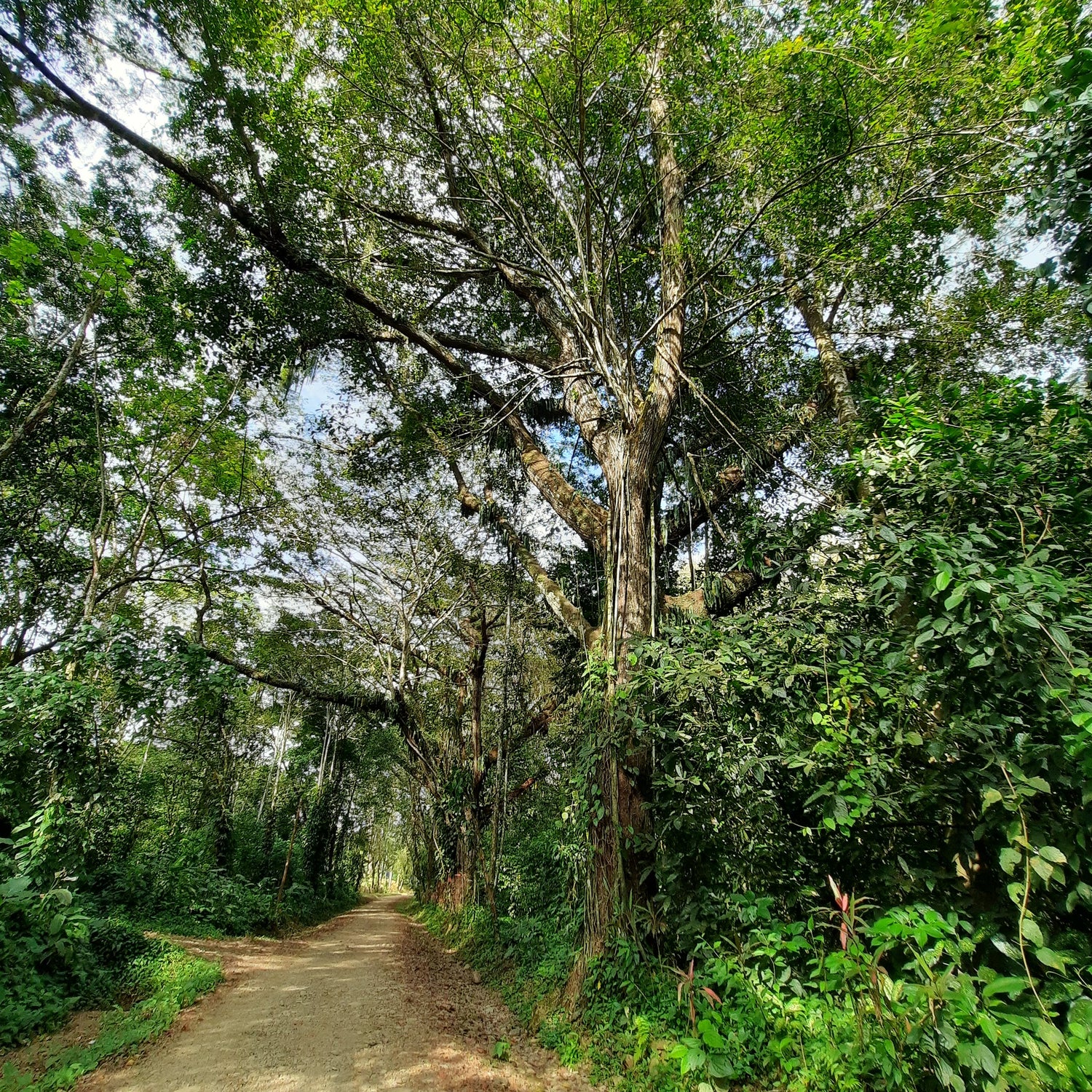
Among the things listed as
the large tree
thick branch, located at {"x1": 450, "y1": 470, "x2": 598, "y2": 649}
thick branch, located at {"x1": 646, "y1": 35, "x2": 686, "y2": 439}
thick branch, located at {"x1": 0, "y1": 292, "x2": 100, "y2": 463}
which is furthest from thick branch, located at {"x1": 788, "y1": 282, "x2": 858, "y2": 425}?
thick branch, located at {"x1": 0, "y1": 292, "x2": 100, "y2": 463}

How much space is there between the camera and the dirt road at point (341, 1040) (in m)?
3.35

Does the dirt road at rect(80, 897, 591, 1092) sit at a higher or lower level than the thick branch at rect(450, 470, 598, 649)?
lower

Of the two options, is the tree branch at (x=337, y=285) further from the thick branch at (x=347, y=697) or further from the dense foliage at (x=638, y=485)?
the thick branch at (x=347, y=697)

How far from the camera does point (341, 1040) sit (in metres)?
4.07

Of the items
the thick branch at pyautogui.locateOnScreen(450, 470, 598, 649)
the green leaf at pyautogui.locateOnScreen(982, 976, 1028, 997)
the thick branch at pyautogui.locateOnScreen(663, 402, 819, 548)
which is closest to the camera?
the green leaf at pyautogui.locateOnScreen(982, 976, 1028, 997)

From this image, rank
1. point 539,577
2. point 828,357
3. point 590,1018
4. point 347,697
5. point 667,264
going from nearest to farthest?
point 590,1018, point 667,264, point 828,357, point 539,577, point 347,697

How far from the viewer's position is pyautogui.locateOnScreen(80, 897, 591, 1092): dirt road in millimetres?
3352

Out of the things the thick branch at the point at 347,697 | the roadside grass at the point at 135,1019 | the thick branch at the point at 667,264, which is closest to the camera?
the roadside grass at the point at 135,1019

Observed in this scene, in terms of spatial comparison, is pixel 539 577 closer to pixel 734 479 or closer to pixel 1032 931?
pixel 734 479

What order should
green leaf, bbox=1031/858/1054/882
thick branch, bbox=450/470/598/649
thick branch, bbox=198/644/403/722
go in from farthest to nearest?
1. thick branch, bbox=198/644/403/722
2. thick branch, bbox=450/470/598/649
3. green leaf, bbox=1031/858/1054/882

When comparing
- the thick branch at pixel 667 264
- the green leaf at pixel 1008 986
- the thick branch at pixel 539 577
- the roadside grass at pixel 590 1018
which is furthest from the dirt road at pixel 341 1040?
the thick branch at pixel 667 264

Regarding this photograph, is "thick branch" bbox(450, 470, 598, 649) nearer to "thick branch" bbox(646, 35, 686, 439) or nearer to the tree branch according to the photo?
the tree branch

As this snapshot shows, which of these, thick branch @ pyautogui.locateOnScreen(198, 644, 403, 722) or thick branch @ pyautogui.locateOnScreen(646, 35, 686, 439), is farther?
thick branch @ pyautogui.locateOnScreen(198, 644, 403, 722)

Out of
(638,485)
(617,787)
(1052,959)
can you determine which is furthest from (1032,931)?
(638,485)
